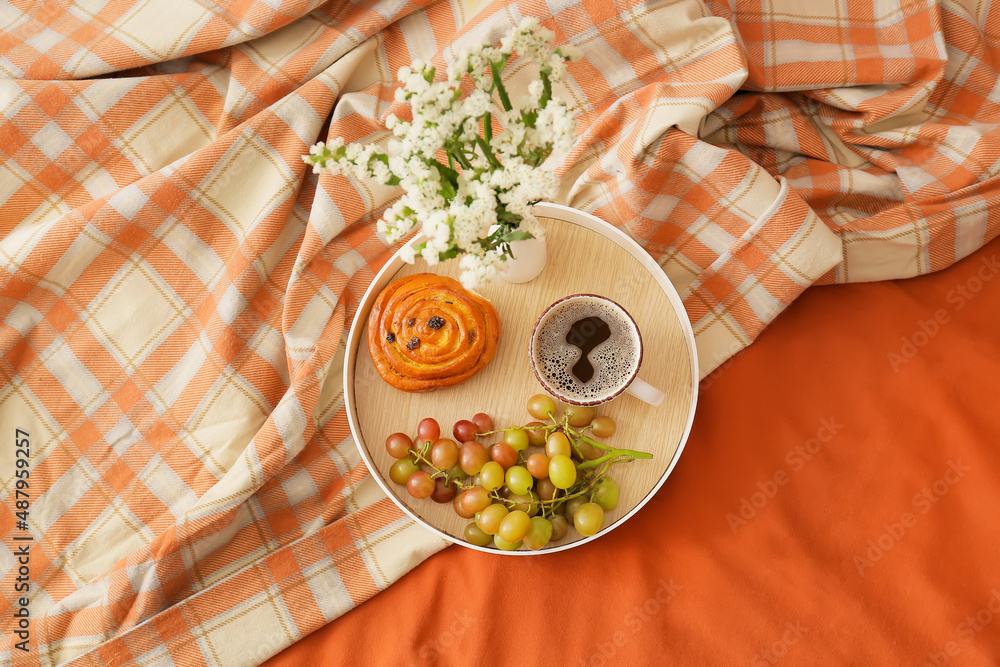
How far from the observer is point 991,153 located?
1.31 m

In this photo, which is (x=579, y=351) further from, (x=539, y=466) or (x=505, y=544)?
(x=505, y=544)

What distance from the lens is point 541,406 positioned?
1.16 metres

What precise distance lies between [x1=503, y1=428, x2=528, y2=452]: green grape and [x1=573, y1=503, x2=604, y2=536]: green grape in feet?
0.47

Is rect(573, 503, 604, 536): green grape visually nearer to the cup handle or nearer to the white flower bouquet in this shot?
the cup handle

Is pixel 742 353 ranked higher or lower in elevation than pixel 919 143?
lower

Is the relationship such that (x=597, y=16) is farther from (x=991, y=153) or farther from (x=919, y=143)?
(x=991, y=153)

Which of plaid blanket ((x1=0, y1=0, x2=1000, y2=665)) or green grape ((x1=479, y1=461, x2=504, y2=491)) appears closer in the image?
green grape ((x1=479, y1=461, x2=504, y2=491))

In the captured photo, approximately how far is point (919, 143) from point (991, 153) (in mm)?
123

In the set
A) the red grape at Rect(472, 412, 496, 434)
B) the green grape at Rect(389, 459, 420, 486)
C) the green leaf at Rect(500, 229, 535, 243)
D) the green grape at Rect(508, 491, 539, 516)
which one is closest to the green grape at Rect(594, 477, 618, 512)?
the green grape at Rect(508, 491, 539, 516)

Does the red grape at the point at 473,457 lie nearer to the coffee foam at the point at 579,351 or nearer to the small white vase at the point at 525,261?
the coffee foam at the point at 579,351

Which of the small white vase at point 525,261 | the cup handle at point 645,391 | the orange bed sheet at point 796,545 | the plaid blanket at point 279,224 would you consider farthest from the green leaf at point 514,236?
the orange bed sheet at point 796,545

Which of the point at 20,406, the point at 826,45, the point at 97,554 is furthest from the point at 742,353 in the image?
the point at 20,406

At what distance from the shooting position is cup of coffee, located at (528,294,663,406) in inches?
43.4

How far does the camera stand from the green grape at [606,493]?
1142 millimetres
